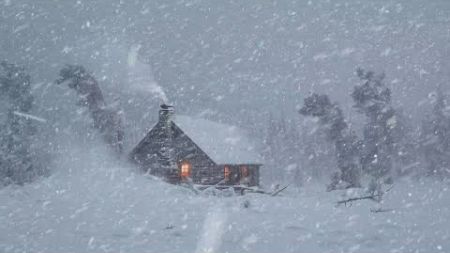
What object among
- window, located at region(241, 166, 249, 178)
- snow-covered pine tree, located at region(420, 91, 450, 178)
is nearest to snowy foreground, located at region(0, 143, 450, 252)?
window, located at region(241, 166, 249, 178)

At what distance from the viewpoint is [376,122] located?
48.5m

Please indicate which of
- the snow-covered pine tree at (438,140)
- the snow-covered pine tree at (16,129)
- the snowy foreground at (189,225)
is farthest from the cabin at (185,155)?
the snow-covered pine tree at (438,140)

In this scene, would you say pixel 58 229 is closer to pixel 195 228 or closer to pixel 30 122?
pixel 195 228

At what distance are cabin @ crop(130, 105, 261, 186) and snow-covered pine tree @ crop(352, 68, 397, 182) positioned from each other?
569 inches

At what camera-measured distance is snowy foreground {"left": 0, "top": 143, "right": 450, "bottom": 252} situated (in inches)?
513

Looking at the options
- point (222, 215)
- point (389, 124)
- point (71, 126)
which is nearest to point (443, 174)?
point (389, 124)

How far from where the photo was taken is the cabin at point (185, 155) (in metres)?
36.5

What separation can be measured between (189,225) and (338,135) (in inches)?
1205

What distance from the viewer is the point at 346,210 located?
76.1 ft

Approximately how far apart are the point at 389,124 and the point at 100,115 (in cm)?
3040

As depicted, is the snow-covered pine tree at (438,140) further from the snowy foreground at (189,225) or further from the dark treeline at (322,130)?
the snowy foreground at (189,225)

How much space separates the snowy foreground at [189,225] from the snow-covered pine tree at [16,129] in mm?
15342

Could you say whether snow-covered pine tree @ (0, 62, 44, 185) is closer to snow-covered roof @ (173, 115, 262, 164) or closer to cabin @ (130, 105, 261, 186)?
cabin @ (130, 105, 261, 186)

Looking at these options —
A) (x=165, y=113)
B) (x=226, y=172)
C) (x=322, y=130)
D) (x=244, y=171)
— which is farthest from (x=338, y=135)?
(x=165, y=113)
